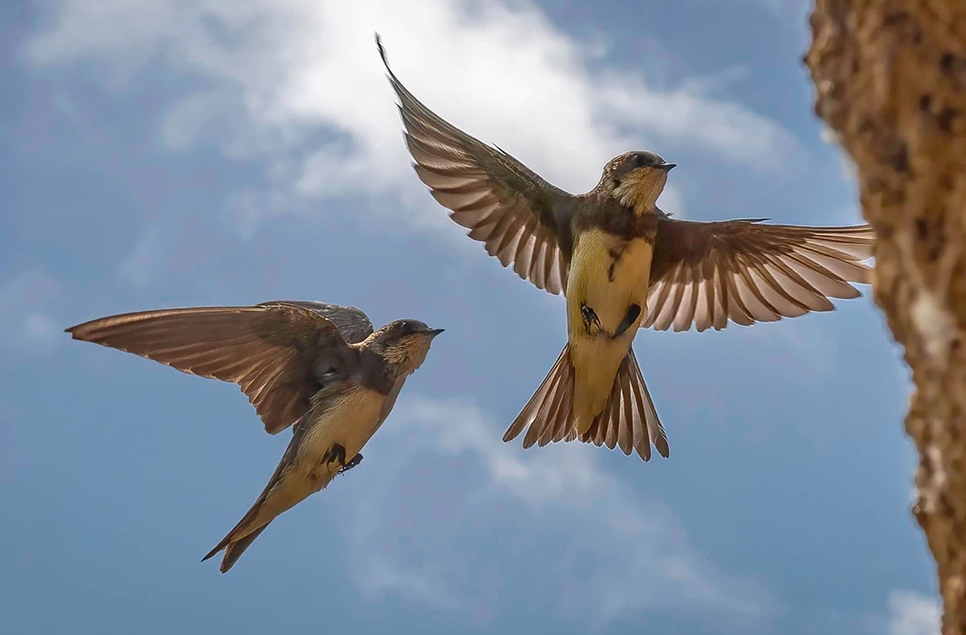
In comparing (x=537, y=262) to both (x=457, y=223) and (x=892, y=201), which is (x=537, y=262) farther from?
(x=892, y=201)

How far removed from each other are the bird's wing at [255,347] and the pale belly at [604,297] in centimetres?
94

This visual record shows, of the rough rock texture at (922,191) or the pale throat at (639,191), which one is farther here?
the pale throat at (639,191)

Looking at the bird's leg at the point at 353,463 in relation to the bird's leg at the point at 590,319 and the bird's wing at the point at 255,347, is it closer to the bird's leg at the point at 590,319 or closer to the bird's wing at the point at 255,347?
the bird's wing at the point at 255,347

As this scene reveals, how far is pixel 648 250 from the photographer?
4.06 metres

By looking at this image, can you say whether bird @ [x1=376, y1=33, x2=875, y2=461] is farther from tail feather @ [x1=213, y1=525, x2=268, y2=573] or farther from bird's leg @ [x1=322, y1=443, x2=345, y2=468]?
tail feather @ [x1=213, y1=525, x2=268, y2=573]

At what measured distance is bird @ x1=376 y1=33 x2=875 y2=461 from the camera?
400cm

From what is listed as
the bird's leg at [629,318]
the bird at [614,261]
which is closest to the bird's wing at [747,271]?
the bird at [614,261]

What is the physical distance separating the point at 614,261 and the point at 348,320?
5.80 ft

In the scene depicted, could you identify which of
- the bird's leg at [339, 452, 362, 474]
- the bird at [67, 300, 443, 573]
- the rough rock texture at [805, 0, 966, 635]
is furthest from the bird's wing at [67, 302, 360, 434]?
the rough rock texture at [805, 0, 966, 635]

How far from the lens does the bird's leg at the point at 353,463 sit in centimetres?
429

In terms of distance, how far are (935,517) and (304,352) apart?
9.66 feet

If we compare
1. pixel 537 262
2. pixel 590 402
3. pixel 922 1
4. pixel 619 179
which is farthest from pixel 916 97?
pixel 537 262

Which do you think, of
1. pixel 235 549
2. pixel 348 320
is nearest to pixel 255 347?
pixel 235 549

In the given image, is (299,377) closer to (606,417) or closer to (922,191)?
(606,417)
